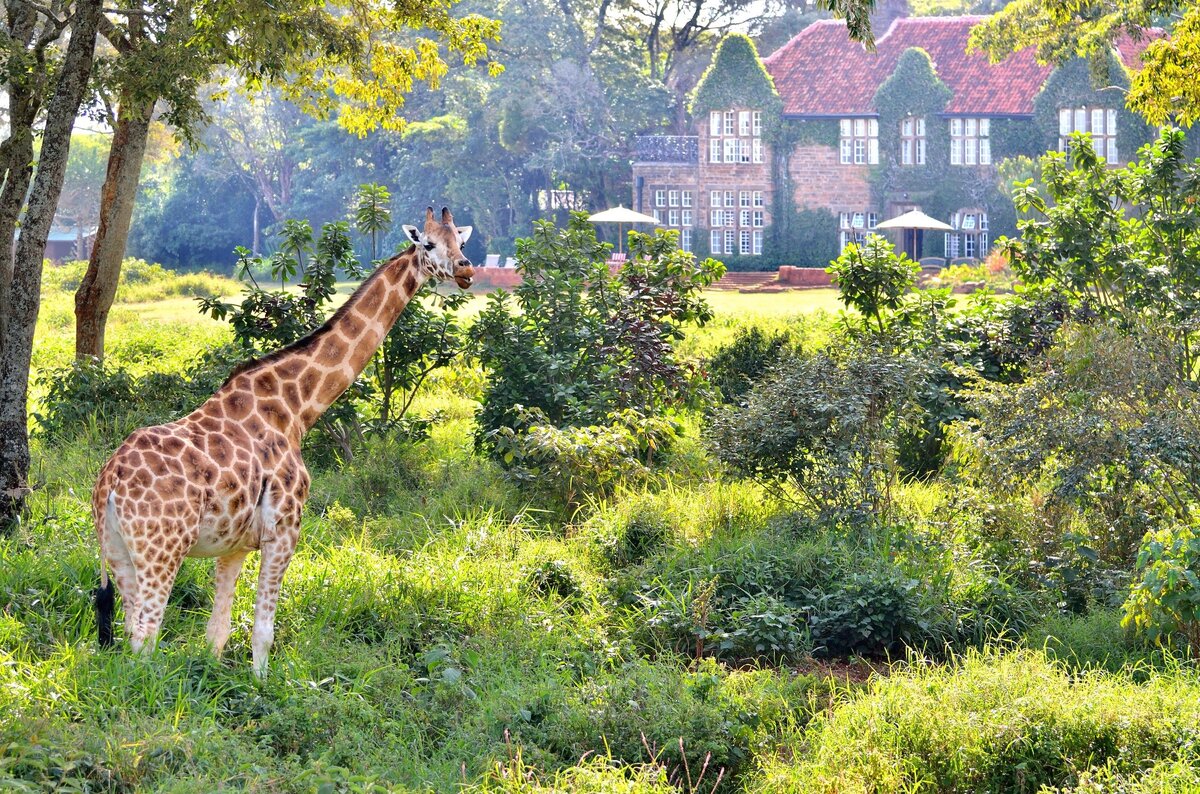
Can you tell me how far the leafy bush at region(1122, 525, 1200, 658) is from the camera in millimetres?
7316

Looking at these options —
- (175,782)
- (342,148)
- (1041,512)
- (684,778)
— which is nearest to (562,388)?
(1041,512)

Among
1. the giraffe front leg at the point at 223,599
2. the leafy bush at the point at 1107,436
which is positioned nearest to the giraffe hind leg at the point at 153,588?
the giraffe front leg at the point at 223,599

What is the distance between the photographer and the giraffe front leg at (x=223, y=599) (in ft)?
23.5

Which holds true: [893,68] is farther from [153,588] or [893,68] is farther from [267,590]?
[153,588]

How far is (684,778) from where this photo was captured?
6637mm

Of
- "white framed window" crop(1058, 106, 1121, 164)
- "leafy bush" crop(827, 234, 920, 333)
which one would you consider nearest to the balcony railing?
"white framed window" crop(1058, 106, 1121, 164)

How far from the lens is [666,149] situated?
1913 inches

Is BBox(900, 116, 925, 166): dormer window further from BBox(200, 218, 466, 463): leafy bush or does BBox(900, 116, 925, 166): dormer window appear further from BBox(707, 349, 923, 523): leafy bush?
BBox(707, 349, 923, 523): leafy bush

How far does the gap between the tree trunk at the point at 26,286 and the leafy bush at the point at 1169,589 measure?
756 cm

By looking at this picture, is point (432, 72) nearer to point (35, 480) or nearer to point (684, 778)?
point (35, 480)

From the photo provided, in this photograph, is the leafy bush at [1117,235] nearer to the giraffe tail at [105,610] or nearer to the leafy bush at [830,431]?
the leafy bush at [830,431]

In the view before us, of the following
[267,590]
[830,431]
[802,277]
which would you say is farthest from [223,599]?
[802,277]

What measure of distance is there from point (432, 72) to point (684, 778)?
11685mm

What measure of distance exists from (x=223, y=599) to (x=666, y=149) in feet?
140
